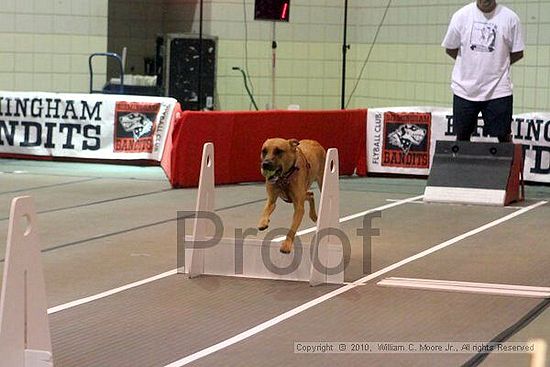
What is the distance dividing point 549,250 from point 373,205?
281 cm

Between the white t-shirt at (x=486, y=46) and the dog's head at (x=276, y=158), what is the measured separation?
4.77 metres

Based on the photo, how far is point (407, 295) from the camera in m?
6.96

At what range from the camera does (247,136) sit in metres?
13.1

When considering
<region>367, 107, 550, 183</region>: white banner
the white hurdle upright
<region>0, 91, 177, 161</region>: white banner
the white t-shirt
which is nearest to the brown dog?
the white hurdle upright

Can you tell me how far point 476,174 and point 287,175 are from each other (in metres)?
4.59

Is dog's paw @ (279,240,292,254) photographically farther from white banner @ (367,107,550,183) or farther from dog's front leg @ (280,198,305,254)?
white banner @ (367,107,550,183)

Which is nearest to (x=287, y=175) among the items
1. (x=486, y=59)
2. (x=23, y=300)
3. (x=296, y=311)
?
(x=296, y=311)

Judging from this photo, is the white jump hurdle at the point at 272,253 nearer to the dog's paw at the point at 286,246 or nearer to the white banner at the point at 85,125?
the dog's paw at the point at 286,246

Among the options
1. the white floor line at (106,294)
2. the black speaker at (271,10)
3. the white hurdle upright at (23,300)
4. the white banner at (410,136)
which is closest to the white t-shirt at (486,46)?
the white banner at (410,136)

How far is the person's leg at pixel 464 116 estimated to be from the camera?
11.7 meters

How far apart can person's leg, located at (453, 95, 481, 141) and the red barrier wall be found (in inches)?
89.0

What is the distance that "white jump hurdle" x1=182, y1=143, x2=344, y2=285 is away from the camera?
7.25 meters

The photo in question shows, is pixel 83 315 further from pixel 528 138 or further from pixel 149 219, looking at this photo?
pixel 528 138

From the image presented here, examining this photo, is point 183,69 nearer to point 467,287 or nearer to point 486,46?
point 486,46
